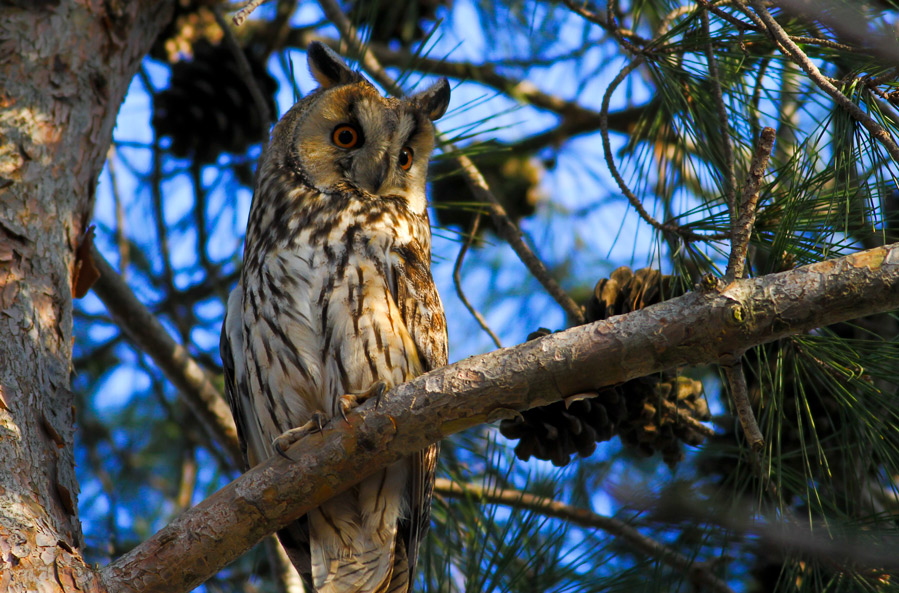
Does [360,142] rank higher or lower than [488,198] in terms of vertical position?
higher

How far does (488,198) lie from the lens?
7.11ft

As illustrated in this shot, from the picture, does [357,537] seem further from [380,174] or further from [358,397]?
[380,174]

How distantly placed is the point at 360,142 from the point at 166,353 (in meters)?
0.77

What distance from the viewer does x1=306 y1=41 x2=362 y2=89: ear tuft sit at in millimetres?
2258

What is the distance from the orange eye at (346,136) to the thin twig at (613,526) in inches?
37.7

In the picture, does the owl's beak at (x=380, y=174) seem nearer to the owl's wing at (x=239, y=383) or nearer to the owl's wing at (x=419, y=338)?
the owl's wing at (x=419, y=338)

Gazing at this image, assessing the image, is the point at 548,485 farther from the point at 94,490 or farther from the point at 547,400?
the point at 94,490

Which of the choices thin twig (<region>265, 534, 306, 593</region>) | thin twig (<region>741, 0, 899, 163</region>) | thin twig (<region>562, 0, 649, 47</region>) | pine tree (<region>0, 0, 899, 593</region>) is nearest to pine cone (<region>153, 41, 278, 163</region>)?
pine tree (<region>0, 0, 899, 593</region>)

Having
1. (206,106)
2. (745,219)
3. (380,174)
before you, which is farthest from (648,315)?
(206,106)

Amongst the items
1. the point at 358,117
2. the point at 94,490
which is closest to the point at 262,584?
the point at 94,490

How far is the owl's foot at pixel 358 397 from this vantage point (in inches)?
→ 56.0

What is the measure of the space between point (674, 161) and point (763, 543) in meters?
0.93

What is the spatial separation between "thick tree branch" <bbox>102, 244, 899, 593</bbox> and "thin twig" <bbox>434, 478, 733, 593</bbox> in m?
0.62

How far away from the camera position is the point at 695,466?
2.41 m
